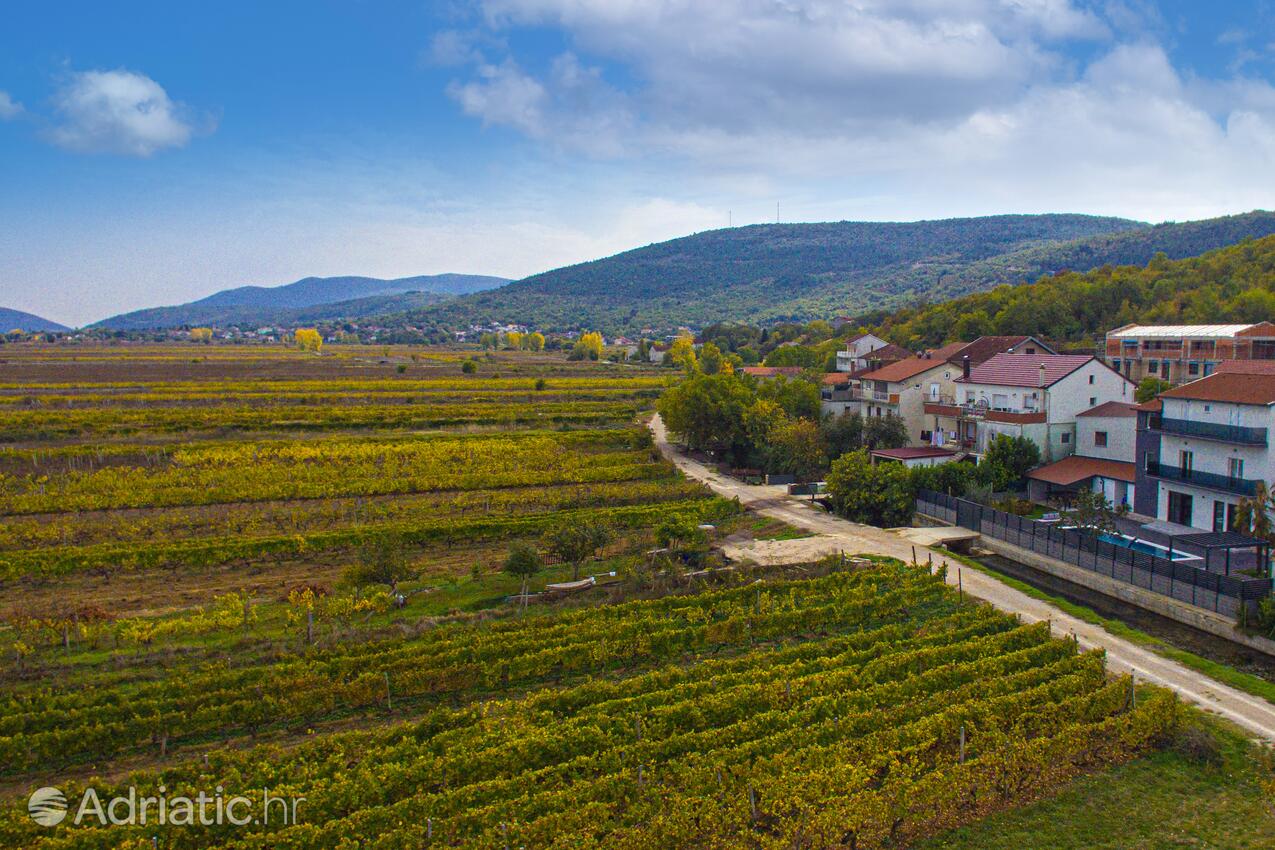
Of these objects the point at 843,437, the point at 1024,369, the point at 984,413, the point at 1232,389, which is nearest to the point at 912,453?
the point at 984,413

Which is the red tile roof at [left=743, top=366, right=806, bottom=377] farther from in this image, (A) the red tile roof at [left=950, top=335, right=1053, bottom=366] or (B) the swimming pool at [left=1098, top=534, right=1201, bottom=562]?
(B) the swimming pool at [left=1098, top=534, right=1201, bottom=562]

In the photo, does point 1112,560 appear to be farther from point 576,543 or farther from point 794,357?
point 794,357

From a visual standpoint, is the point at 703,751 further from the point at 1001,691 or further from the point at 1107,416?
the point at 1107,416

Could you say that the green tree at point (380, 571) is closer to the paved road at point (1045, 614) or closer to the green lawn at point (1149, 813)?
the paved road at point (1045, 614)

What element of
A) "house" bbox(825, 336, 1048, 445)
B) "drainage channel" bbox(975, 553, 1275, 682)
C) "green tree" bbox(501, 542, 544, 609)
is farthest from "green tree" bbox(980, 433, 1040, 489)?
"green tree" bbox(501, 542, 544, 609)

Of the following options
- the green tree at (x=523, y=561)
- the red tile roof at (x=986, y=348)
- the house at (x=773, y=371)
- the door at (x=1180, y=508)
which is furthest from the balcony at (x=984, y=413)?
the house at (x=773, y=371)
